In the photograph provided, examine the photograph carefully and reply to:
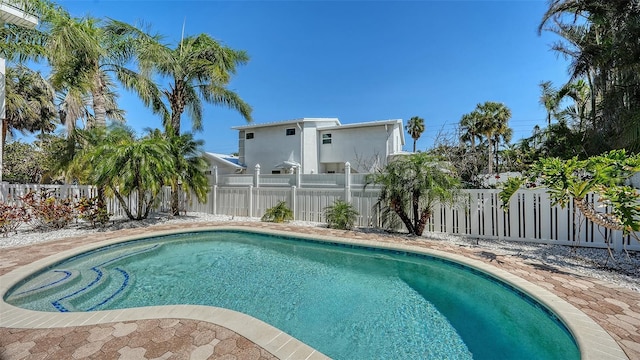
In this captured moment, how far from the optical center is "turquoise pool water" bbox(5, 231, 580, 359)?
121 inches

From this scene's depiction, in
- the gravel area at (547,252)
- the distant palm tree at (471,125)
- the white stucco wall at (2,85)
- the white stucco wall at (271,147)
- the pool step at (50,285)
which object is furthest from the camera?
the distant palm tree at (471,125)

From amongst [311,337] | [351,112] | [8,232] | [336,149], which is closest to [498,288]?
[311,337]

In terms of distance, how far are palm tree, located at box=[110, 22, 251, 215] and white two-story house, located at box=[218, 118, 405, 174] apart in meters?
5.48

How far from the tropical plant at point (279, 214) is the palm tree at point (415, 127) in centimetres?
2477

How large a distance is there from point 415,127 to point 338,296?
98.5ft

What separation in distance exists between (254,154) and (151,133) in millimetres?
9110

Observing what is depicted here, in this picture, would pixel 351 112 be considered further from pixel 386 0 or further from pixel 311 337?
pixel 311 337

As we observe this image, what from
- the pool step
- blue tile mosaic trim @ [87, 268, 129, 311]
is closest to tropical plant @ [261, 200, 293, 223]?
blue tile mosaic trim @ [87, 268, 129, 311]

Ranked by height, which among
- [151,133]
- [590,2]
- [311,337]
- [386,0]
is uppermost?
[386,0]

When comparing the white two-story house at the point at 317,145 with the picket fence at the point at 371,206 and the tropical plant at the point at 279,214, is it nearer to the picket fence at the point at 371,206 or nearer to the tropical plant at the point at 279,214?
the picket fence at the point at 371,206

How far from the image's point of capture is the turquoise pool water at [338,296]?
3078 mm

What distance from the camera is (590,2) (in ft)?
28.8

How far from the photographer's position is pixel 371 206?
891cm

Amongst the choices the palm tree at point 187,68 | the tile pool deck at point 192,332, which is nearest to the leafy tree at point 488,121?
the palm tree at point 187,68
